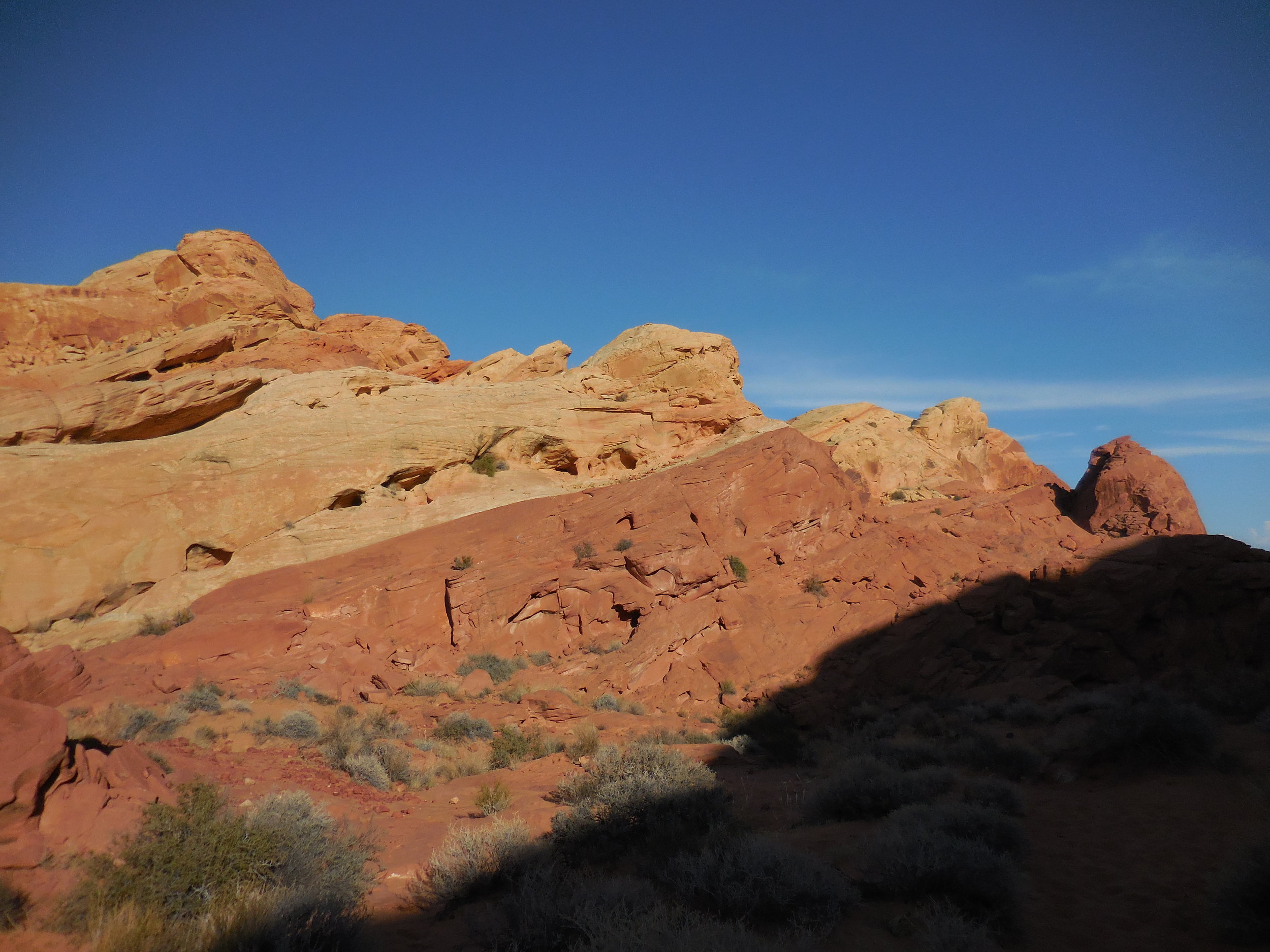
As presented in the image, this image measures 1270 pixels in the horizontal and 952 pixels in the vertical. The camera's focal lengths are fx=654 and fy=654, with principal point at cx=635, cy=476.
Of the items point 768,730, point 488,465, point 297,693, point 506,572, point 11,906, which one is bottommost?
point 768,730

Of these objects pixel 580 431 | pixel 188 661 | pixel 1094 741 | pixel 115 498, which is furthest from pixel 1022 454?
pixel 115 498

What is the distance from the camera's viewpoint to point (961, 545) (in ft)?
59.1

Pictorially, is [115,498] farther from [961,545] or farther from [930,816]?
[961,545]

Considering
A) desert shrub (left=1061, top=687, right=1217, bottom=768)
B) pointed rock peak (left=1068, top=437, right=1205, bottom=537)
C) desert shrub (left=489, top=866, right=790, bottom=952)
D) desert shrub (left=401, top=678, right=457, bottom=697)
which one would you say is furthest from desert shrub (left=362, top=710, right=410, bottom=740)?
pointed rock peak (left=1068, top=437, right=1205, bottom=537)

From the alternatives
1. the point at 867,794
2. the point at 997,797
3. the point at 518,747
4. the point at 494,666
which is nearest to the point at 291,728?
the point at 518,747

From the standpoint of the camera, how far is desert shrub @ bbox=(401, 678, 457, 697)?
14727 millimetres

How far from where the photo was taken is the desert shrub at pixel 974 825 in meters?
6.07

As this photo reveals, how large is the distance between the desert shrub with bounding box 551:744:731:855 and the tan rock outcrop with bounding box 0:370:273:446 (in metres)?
23.6

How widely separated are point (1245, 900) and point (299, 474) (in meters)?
22.0

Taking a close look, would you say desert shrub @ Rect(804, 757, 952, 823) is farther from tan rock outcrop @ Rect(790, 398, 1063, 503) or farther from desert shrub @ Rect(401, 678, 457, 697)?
tan rock outcrop @ Rect(790, 398, 1063, 503)

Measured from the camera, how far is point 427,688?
14773 millimetres

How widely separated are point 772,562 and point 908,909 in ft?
45.4

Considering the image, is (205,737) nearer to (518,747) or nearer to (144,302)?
(518,747)

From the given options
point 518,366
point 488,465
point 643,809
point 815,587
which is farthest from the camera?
point 518,366
